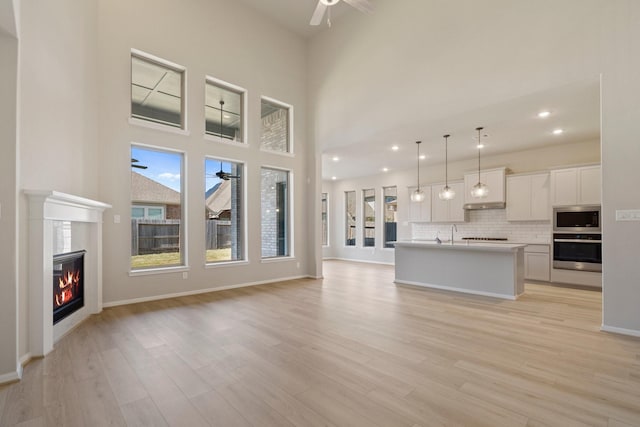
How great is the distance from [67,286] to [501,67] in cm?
629

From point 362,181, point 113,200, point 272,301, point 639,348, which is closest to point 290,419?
point 272,301

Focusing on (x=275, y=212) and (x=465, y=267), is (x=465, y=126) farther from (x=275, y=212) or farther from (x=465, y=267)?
(x=275, y=212)

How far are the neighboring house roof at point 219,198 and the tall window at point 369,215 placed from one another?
5.86 m

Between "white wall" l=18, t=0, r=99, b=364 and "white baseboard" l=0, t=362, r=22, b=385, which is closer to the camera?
"white baseboard" l=0, t=362, r=22, b=385

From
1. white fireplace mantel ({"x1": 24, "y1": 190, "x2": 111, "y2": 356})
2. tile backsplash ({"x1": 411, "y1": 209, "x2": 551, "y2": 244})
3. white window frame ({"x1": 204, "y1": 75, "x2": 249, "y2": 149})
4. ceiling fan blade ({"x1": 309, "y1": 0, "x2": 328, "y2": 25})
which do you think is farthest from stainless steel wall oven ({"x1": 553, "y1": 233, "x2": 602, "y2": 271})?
white fireplace mantel ({"x1": 24, "y1": 190, "x2": 111, "y2": 356})

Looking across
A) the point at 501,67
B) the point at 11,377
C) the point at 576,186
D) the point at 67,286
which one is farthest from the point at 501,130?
the point at 11,377

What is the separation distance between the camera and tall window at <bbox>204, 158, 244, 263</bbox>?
5.79 metres

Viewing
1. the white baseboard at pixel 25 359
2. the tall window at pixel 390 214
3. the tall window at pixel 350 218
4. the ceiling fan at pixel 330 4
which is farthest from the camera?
the tall window at pixel 350 218

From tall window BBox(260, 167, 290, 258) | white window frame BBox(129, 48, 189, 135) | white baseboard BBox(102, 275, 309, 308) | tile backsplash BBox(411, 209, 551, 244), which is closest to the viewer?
white baseboard BBox(102, 275, 309, 308)

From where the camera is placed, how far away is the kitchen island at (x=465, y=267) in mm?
5059

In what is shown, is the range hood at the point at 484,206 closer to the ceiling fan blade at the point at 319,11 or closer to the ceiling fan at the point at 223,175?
the ceiling fan blade at the point at 319,11

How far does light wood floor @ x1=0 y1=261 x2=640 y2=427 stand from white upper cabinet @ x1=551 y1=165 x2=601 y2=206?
2.73 meters

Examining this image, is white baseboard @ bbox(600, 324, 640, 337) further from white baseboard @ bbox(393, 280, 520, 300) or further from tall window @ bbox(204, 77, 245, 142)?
Answer: tall window @ bbox(204, 77, 245, 142)

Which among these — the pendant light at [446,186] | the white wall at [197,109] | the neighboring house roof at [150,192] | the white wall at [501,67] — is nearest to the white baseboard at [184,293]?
the white wall at [197,109]
